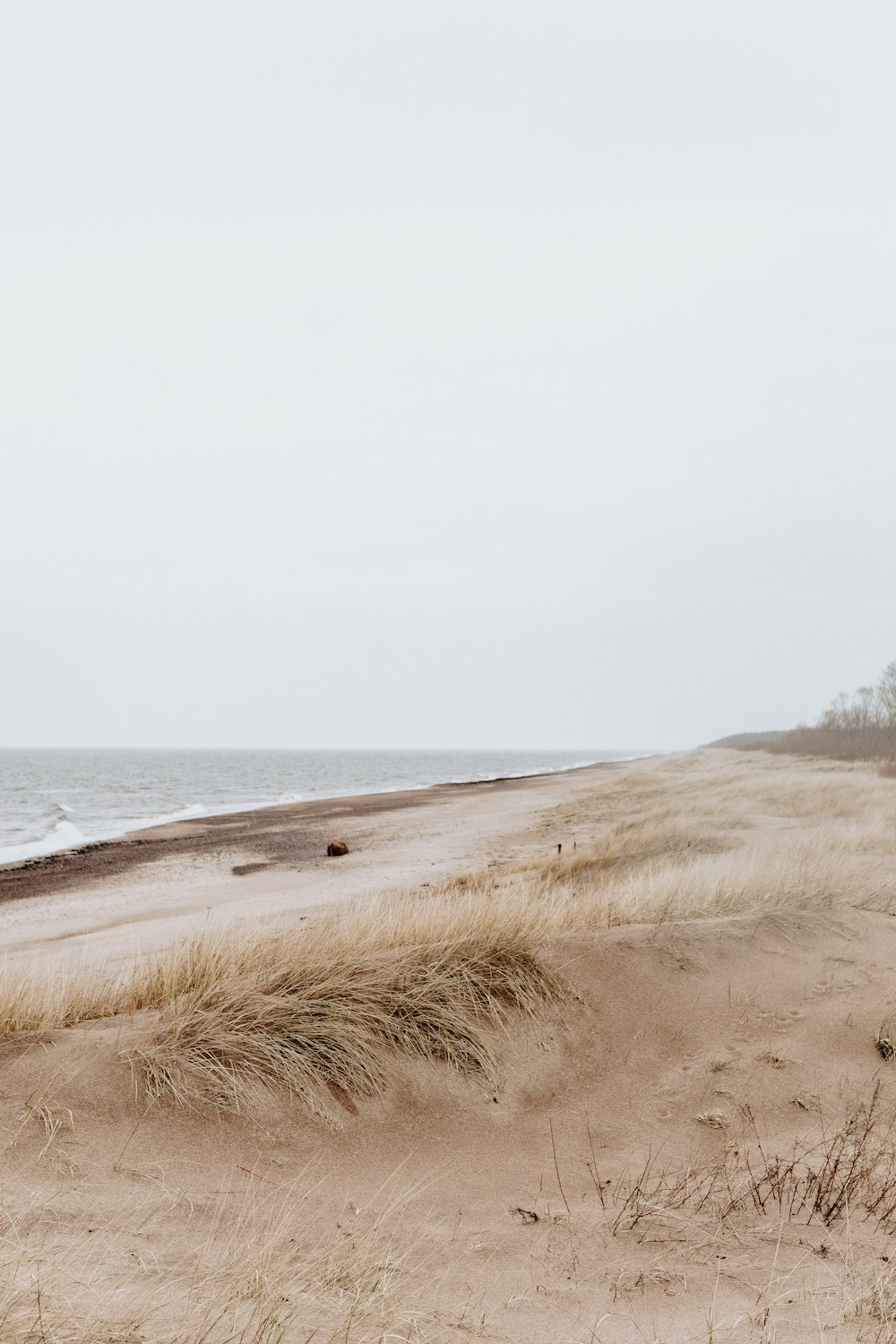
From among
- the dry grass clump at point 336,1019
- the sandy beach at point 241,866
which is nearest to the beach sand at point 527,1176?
the dry grass clump at point 336,1019

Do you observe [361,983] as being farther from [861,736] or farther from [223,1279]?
[861,736]

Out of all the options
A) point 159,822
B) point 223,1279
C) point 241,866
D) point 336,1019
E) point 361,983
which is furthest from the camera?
point 159,822

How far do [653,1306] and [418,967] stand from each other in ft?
9.86

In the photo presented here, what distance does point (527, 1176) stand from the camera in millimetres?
4379

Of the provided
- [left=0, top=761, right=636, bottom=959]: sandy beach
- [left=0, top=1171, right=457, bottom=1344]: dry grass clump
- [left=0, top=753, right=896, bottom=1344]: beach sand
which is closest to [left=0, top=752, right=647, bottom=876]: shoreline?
[left=0, top=761, right=636, bottom=959]: sandy beach

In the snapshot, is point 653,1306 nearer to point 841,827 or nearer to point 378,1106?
point 378,1106

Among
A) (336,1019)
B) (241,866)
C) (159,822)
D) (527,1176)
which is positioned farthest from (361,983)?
(159,822)

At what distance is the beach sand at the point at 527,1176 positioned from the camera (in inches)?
114

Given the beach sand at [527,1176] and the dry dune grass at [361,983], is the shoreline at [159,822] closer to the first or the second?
the dry dune grass at [361,983]

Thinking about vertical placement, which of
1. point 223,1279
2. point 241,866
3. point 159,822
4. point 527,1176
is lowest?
point 159,822

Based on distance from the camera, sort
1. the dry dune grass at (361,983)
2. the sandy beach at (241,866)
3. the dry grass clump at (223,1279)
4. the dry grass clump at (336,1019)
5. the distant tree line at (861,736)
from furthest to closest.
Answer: the distant tree line at (861,736) → the sandy beach at (241,866) → the dry dune grass at (361,983) → the dry grass clump at (336,1019) → the dry grass clump at (223,1279)

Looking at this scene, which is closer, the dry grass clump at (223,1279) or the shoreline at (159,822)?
the dry grass clump at (223,1279)

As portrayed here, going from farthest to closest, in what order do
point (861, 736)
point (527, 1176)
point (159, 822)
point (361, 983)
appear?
point (861, 736), point (159, 822), point (361, 983), point (527, 1176)

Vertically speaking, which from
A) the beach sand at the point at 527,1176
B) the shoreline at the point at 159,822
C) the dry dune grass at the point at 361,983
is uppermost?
the dry dune grass at the point at 361,983
